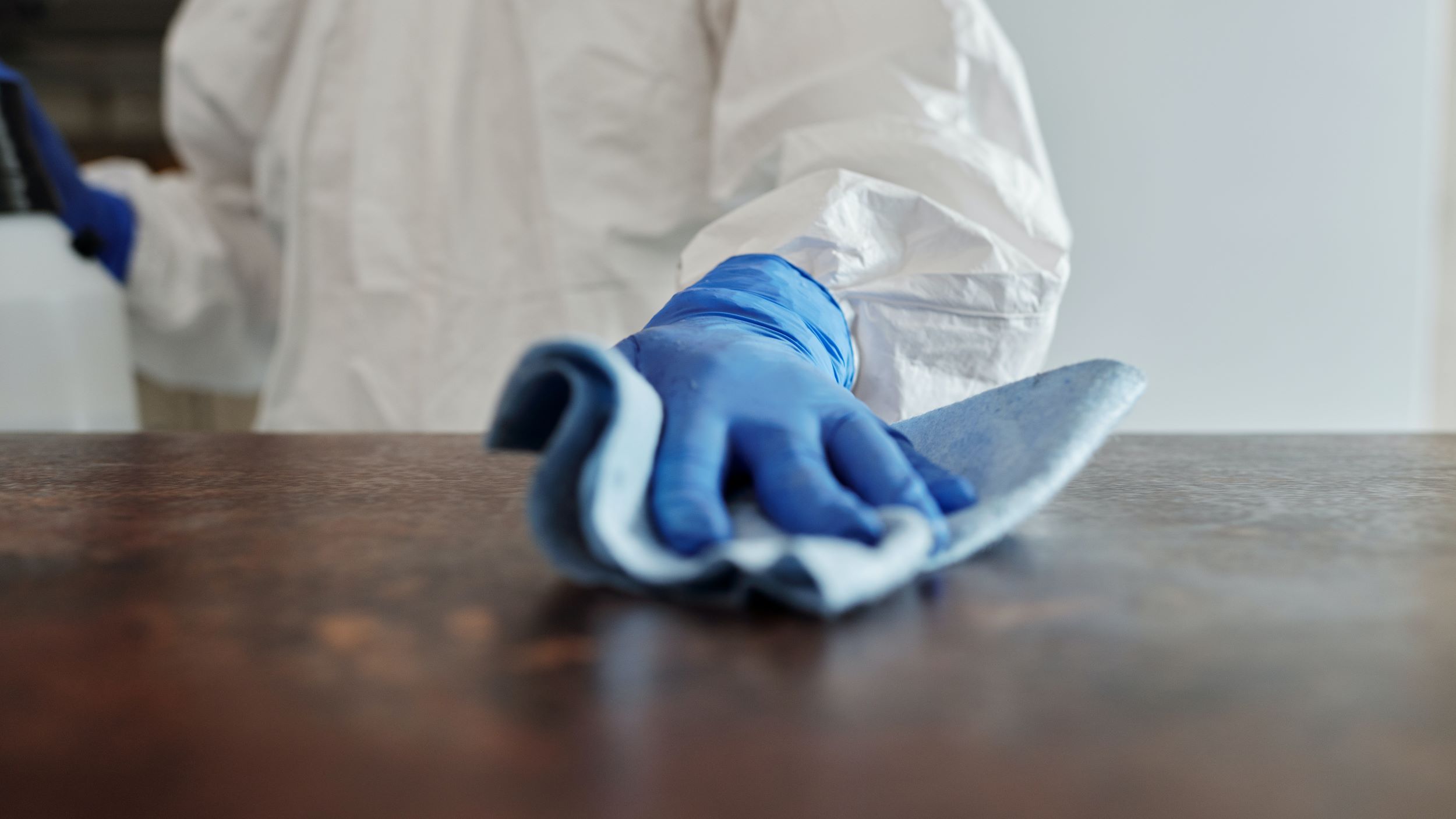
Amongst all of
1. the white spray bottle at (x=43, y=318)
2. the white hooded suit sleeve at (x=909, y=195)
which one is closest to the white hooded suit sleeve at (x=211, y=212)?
the white spray bottle at (x=43, y=318)

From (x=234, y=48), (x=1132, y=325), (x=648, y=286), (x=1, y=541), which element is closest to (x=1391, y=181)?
(x=1132, y=325)

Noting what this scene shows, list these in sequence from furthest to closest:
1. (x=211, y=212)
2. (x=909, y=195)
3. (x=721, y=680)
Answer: (x=211, y=212) → (x=909, y=195) → (x=721, y=680)

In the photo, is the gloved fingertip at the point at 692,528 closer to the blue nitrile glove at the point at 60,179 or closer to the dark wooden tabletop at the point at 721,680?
the dark wooden tabletop at the point at 721,680

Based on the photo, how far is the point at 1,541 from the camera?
1.41ft

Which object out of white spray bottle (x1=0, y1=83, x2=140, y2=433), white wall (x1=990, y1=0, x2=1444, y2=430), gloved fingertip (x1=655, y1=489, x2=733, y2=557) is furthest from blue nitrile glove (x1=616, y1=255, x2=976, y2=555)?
white spray bottle (x1=0, y1=83, x2=140, y2=433)

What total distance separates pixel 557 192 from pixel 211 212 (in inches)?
34.3

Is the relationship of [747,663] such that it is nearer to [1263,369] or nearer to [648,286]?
[648,286]

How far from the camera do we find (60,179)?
4.70 feet

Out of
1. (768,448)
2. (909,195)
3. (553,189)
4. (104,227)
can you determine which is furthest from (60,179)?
(768,448)

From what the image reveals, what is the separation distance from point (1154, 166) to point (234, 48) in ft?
4.64

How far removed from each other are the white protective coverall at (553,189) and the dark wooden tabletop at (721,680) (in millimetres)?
423

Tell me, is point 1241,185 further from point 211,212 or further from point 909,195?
point 211,212

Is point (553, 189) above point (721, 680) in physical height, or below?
above

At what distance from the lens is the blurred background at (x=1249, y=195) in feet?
4.32
